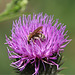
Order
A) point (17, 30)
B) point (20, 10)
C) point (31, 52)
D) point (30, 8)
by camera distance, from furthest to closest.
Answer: point (30, 8)
point (20, 10)
point (17, 30)
point (31, 52)

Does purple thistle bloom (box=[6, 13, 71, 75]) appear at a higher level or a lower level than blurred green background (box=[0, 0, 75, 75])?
lower

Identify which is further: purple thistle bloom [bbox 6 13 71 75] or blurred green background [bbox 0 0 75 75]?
blurred green background [bbox 0 0 75 75]

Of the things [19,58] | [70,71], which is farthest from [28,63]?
[70,71]

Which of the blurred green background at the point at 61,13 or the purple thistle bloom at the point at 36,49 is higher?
the blurred green background at the point at 61,13

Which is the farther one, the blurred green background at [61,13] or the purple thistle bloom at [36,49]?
the blurred green background at [61,13]

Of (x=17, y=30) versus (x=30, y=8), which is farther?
(x=30, y=8)

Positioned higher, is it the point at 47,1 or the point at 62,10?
the point at 47,1

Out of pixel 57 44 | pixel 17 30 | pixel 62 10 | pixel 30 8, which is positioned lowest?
pixel 57 44

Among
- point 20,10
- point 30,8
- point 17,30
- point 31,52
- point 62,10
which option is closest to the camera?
point 31,52

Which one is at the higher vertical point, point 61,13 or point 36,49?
point 61,13

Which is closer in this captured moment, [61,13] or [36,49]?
[36,49]

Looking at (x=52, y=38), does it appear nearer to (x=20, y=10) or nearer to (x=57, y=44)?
(x=57, y=44)
